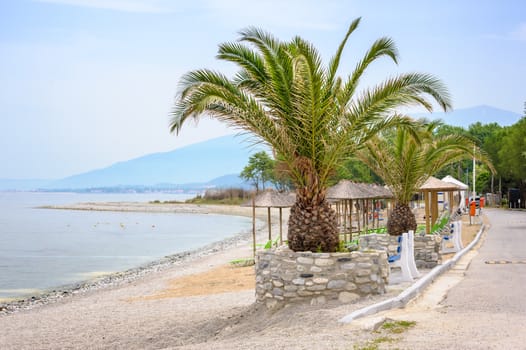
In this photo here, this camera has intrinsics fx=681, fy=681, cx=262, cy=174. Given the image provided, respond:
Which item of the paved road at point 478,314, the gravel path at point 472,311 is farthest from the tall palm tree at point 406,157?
the paved road at point 478,314

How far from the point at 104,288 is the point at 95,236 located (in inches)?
1363

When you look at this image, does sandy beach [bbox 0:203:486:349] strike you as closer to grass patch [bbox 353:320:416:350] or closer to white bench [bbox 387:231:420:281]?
grass patch [bbox 353:320:416:350]

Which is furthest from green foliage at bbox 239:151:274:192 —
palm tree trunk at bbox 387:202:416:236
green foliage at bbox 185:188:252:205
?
palm tree trunk at bbox 387:202:416:236

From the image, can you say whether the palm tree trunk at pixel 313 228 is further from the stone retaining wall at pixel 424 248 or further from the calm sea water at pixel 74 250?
the calm sea water at pixel 74 250

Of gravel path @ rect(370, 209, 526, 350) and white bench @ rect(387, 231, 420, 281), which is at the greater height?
white bench @ rect(387, 231, 420, 281)

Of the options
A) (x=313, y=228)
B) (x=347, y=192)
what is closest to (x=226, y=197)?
(x=347, y=192)

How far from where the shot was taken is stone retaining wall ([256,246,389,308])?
427 inches

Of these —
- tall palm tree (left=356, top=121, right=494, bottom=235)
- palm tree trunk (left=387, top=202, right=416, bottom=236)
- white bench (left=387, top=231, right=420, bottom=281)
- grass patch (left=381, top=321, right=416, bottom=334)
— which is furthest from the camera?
tall palm tree (left=356, top=121, right=494, bottom=235)

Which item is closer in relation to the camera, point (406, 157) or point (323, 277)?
point (323, 277)

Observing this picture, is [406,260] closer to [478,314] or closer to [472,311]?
[472,311]

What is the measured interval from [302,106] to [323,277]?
2.84 metres

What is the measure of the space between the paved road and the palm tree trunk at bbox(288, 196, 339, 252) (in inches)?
71.8

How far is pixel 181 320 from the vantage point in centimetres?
1237

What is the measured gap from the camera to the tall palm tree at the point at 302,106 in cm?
1137
